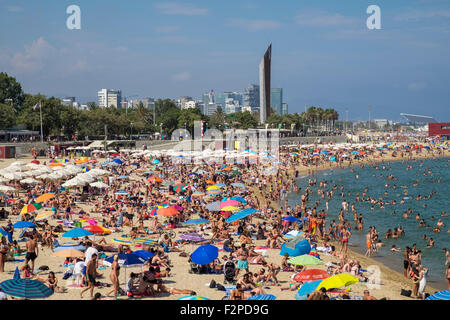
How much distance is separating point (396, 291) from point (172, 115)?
74.8 m

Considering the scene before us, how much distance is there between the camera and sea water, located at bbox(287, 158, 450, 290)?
703 inches

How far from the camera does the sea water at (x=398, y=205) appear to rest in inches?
703

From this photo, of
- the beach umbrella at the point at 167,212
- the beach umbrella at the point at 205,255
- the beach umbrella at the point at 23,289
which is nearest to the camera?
the beach umbrella at the point at 23,289

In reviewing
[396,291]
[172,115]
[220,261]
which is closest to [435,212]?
[396,291]

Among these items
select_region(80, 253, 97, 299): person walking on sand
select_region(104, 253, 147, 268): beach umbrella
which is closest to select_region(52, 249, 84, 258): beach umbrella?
A: select_region(80, 253, 97, 299): person walking on sand

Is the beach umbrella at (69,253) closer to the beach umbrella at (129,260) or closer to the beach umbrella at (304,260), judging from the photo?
the beach umbrella at (129,260)

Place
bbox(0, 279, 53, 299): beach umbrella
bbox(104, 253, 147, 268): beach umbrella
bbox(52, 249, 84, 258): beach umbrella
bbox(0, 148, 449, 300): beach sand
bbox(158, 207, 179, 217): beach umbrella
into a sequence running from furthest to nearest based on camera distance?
1. bbox(158, 207, 179, 217): beach umbrella
2. bbox(52, 249, 84, 258): beach umbrella
3. bbox(0, 148, 449, 300): beach sand
4. bbox(104, 253, 147, 268): beach umbrella
5. bbox(0, 279, 53, 299): beach umbrella

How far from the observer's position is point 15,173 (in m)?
24.6

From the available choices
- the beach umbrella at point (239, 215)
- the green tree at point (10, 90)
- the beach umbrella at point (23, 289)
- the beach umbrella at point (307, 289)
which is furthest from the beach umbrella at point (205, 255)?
the green tree at point (10, 90)

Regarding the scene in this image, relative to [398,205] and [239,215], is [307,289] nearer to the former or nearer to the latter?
[239,215]

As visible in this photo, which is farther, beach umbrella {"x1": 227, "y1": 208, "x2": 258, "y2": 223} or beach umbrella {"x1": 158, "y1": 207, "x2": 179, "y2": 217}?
beach umbrella {"x1": 158, "y1": 207, "x2": 179, "y2": 217}

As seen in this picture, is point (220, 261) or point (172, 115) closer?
point (220, 261)

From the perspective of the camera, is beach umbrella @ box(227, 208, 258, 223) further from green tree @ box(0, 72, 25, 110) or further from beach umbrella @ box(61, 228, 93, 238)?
green tree @ box(0, 72, 25, 110)
